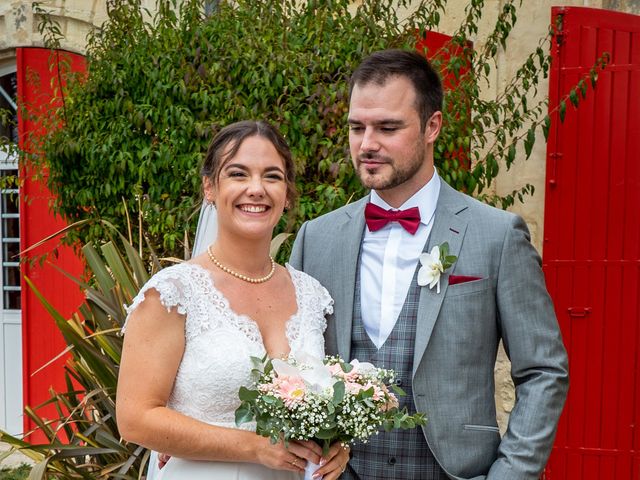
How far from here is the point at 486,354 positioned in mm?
2734

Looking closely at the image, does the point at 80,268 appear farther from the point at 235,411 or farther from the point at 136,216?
the point at 235,411

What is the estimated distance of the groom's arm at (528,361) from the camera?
2.64 meters

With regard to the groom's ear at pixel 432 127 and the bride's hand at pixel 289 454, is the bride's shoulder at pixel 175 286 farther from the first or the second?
the groom's ear at pixel 432 127

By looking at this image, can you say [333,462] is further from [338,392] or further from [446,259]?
[446,259]

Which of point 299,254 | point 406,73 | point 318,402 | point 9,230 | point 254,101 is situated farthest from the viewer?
point 9,230

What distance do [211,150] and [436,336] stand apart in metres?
0.89

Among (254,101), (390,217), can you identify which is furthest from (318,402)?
(254,101)

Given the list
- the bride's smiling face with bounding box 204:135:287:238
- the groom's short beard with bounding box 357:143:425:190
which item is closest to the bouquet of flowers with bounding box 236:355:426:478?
the bride's smiling face with bounding box 204:135:287:238

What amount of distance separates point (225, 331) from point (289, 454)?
0.40m

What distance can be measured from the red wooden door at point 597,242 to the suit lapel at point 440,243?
2.28 m

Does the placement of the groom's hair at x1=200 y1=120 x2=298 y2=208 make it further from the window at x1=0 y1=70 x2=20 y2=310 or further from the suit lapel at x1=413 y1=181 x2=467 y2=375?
the window at x1=0 y1=70 x2=20 y2=310

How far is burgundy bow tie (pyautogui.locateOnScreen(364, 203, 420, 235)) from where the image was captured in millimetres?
2820

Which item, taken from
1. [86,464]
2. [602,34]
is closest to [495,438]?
[86,464]

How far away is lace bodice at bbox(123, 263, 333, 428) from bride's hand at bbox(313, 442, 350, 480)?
29 centimetres
